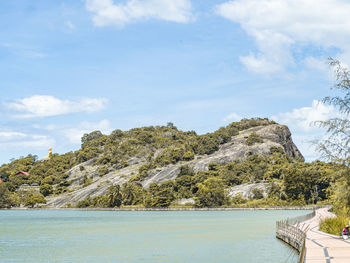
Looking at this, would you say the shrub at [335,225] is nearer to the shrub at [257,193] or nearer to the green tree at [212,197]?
the green tree at [212,197]

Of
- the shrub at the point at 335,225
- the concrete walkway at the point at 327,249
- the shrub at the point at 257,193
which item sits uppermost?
the shrub at the point at 257,193

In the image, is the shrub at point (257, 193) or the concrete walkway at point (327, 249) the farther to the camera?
the shrub at point (257, 193)

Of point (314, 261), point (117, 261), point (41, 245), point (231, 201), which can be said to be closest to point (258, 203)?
point (231, 201)

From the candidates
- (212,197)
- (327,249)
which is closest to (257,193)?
(212,197)

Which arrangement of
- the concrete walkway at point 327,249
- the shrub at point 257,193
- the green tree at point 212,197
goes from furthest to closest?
the shrub at point 257,193 < the green tree at point 212,197 < the concrete walkway at point 327,249

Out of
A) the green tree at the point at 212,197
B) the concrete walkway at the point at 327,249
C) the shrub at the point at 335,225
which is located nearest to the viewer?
the concrete walkway at the point at 327,249

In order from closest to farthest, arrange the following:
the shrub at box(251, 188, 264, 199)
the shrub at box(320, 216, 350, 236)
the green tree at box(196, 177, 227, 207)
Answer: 1. the shrub at box(320, 216, 350, 236)
2. the green tree at box(196, 177, 227, 207)
3. the shrub at box(251, 188, 264, 199)

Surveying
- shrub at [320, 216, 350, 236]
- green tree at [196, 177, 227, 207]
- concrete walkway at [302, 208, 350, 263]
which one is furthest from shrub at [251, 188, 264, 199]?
concrete walkway at [302, 208, 350, 263]

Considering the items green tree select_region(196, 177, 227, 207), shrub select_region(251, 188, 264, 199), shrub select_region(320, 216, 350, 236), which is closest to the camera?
shrub select_region(320, 216, 350, 236)

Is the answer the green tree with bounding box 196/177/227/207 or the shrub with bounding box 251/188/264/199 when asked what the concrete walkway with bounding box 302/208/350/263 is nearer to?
the green tree with bounding box 196/177/227/207

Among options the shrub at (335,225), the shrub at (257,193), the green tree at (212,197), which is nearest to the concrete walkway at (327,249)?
the shrub at (335,225)

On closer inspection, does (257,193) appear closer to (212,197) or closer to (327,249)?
(212,197)

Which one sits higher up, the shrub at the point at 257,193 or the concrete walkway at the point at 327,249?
the shrub at the point at 257,193

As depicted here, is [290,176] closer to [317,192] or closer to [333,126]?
[317,192]
